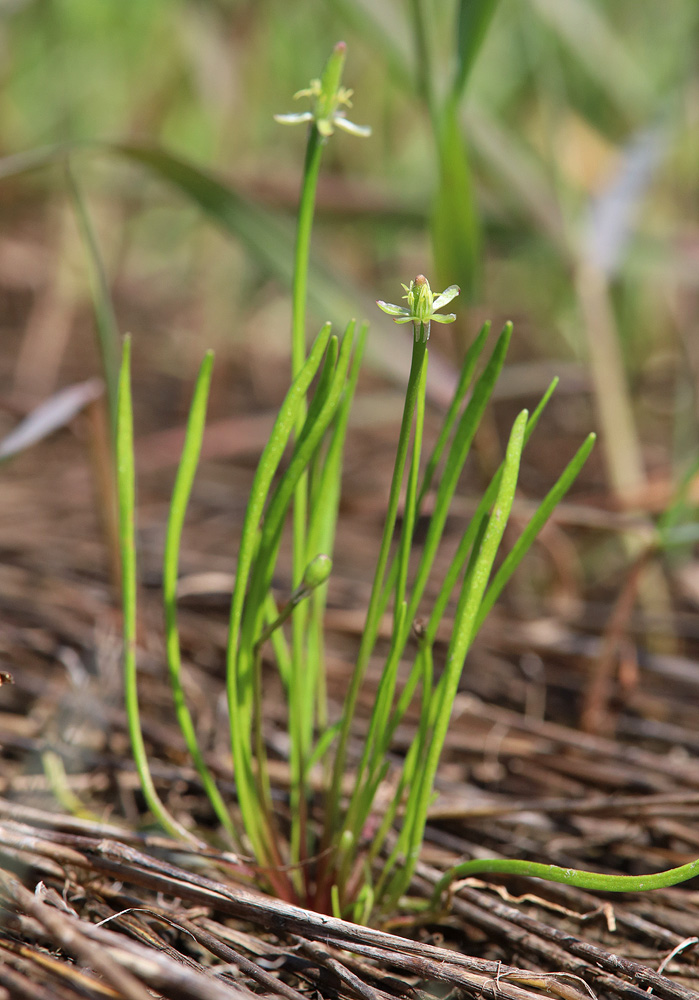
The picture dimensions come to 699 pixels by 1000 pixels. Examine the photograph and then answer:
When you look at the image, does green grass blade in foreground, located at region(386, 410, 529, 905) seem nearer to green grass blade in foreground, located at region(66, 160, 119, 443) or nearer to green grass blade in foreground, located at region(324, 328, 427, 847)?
green grass blade in foreground, located at region(324, 328, 427, 847)

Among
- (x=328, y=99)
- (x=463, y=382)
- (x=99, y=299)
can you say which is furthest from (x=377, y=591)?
(x=99, y=299)

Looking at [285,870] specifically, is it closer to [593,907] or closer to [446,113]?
[593,907]

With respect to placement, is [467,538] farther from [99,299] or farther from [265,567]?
[99,299]

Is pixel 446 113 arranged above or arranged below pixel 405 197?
below

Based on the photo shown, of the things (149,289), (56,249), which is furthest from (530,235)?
(149,289)

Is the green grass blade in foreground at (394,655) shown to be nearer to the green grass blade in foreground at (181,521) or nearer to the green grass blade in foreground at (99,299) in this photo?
the green grass blade in foreground at (181,521)
